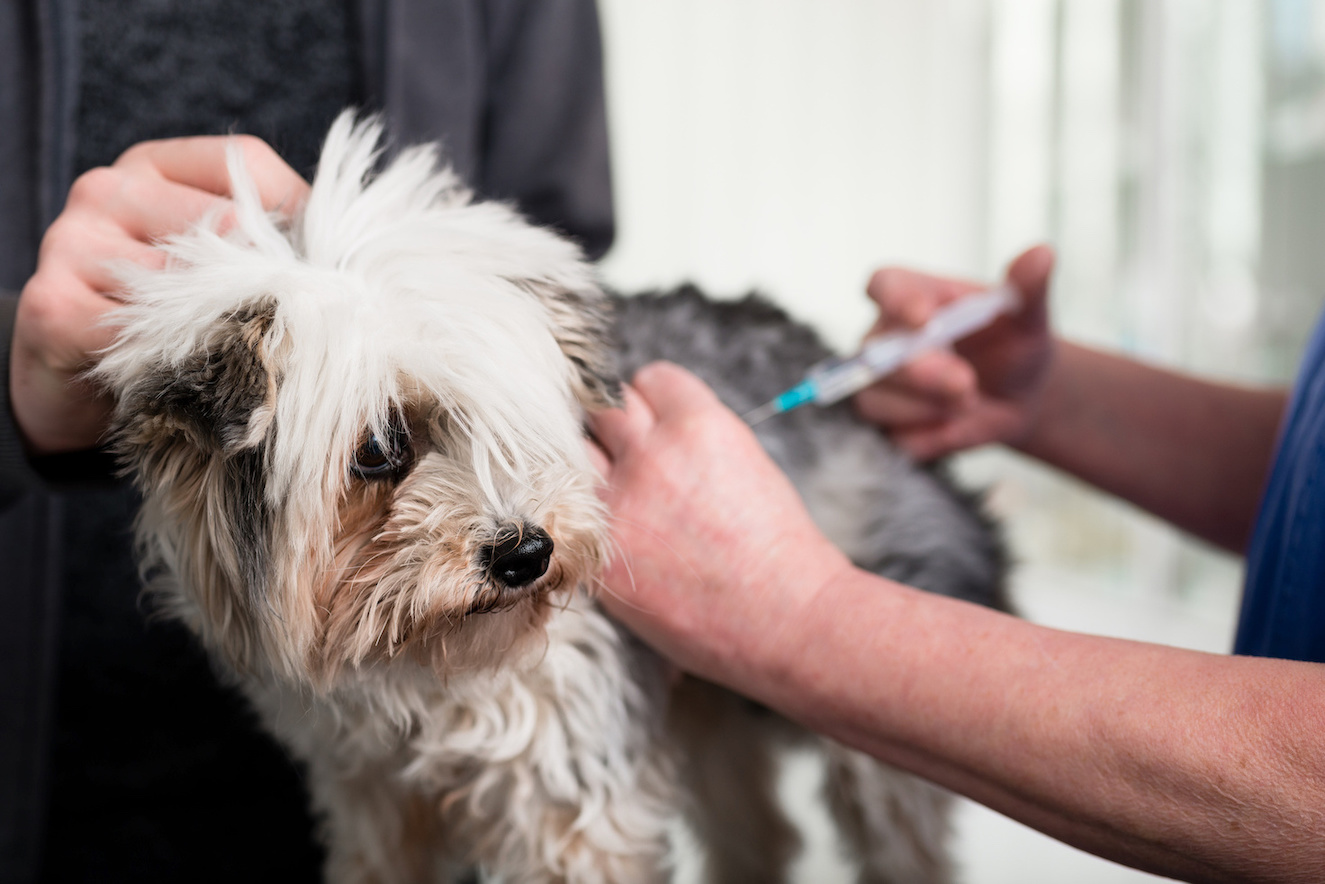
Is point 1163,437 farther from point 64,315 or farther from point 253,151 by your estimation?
point 64,315

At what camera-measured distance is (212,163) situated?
74cm

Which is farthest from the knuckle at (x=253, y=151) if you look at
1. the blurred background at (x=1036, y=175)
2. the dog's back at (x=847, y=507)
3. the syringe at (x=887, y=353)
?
the blurred background at (x=1036, y=175)

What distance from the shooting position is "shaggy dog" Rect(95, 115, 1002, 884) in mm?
649

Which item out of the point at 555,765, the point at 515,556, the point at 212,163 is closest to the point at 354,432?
the point at 515,556

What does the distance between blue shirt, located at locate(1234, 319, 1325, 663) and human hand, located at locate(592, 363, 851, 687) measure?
14.3 inches

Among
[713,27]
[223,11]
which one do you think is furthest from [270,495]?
[713,27]

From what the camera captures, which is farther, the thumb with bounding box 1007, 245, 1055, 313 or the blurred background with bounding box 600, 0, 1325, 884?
the blurred background with bounding box 600, 0, 1325, 884

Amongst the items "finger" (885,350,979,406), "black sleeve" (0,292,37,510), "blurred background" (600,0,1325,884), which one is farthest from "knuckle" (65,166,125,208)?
"blurred background" (600,0,1325,884)

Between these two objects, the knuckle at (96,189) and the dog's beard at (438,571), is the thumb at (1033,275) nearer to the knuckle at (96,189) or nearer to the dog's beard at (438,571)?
the dog's beard at (438,571)

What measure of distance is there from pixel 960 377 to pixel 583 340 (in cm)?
56

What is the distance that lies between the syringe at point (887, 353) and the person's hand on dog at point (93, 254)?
0.56 m

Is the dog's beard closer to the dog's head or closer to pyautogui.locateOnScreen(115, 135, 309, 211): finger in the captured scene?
the dog's head

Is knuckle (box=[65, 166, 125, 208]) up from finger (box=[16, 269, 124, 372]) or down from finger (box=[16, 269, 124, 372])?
up

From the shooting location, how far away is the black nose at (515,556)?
67cm
